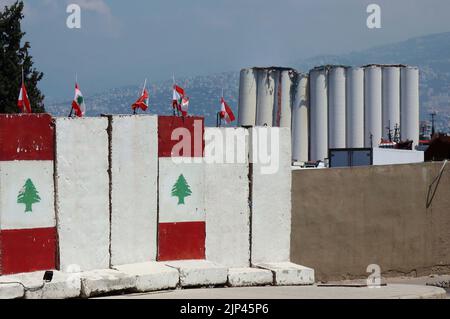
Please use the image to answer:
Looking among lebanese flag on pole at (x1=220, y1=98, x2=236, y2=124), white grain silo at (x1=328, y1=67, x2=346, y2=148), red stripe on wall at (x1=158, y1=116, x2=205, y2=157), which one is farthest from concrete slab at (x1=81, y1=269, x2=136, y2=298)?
white grain silo at (x1=328, y1=67, x2=346, y2=148)

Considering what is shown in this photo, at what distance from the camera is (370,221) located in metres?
15.0

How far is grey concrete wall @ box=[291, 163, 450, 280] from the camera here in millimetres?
14195

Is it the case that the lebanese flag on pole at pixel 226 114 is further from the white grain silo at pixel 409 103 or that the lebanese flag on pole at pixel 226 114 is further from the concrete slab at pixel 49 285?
the white grain silo at pixel 409 103

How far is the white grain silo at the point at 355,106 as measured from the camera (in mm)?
83562

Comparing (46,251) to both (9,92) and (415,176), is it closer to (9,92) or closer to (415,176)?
(415,176)

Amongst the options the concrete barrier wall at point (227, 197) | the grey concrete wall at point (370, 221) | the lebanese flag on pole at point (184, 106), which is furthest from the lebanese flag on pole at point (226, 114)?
the concrete barrier wall at point (227, 197)

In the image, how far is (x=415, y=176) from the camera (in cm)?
1573

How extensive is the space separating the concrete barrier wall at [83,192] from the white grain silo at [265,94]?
71.9 m

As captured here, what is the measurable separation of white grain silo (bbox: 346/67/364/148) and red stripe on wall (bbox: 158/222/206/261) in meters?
72.6

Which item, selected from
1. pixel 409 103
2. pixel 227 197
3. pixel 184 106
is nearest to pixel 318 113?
pixel 409 103

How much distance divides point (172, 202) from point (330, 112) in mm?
72826

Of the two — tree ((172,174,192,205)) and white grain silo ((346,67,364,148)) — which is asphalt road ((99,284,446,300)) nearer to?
tree ((172,174,192,205))

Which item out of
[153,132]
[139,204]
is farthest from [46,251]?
[153,132]

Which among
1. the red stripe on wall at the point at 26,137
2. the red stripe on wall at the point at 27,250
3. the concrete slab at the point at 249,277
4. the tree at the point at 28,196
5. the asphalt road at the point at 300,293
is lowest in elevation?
the asphalt road at the point at 300,293
